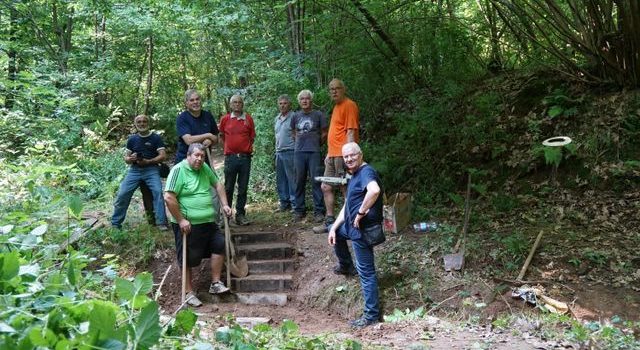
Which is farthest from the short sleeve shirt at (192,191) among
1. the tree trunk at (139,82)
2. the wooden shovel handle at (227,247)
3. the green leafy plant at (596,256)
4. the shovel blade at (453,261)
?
the tree trunk at (139,82)

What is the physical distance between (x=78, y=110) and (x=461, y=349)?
11.7m

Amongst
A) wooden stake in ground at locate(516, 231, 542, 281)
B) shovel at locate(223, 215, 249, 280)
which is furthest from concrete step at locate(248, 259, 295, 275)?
wooden stake in ground at locate(516, 231, 542, 281)

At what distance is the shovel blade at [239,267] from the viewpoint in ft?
20.8

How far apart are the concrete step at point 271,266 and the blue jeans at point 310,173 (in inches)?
45.2

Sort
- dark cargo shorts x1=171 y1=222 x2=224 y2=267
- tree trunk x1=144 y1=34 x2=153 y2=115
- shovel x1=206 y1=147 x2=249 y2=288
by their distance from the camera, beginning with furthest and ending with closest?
tree trunk x1=144 y1=34 x2=153 y2=115, shovel x1=206 y1=147 x2=249 y2=288, dark cargo shorts x1=171 y1=222 x2=224 y2=267

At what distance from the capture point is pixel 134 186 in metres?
6.92

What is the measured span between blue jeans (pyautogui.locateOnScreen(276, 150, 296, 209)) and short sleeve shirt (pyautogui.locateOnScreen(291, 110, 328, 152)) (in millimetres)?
463

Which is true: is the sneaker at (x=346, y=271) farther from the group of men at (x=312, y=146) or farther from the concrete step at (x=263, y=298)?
the group of men at (x=312, y=146)

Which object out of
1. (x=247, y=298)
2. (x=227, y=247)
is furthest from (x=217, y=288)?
(x=227, y=247)

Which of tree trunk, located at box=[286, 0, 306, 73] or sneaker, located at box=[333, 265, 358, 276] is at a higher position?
tree trunk, located at box=[286, 0, 306, 73]

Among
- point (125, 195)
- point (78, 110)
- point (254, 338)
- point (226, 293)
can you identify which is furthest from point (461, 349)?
point (78, 110)

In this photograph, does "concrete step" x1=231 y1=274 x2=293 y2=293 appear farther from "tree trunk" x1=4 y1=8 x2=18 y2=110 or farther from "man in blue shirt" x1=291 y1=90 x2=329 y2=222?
"tree trunk" x1=4 y1=8 x2=18 y2=110

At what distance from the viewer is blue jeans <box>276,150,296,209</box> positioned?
7719mm

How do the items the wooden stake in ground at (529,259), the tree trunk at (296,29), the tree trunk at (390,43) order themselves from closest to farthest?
1. the wooden stake in ground at (529,259)
2. the tree trunk at (390,43)
3. the tree trunk at (296,29)
